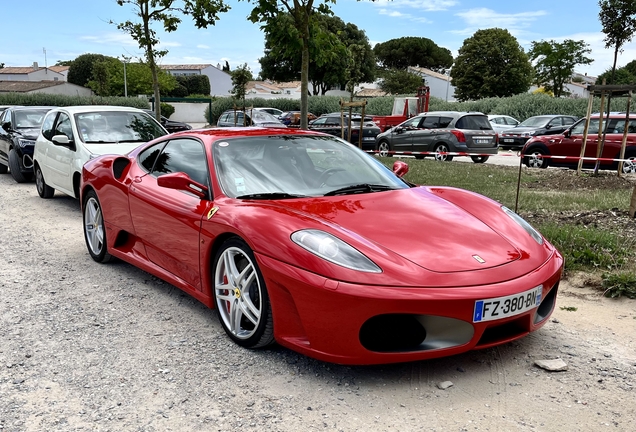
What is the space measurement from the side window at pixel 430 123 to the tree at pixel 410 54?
273 ft

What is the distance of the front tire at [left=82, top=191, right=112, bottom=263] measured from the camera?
18.1 ft

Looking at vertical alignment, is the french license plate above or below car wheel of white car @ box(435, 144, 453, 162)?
above

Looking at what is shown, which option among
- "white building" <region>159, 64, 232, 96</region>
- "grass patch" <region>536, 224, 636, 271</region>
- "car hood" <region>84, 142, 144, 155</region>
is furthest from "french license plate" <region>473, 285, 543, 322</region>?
"white building" <region>159, 64, 232, 96</region>

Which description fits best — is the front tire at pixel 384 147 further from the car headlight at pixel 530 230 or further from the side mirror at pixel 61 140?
the car headlight at pixel 530 230

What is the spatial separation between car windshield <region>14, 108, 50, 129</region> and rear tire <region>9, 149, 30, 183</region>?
67 centimetres

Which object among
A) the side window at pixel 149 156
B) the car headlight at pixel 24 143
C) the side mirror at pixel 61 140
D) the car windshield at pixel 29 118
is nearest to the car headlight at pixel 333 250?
the side window at pixel 149 156

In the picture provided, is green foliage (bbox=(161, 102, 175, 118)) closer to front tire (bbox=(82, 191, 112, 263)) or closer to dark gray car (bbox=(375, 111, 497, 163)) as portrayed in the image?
dark gray car (bbox=(375, 111, 497, 163))

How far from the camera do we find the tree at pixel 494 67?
6078 cm

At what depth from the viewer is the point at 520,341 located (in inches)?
143

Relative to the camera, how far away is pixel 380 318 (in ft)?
9.62

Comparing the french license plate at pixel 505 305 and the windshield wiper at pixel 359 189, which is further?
the windshield wiper at pixel 359 189

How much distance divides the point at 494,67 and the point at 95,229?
61778mm

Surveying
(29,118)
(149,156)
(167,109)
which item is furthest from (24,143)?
(167,109)

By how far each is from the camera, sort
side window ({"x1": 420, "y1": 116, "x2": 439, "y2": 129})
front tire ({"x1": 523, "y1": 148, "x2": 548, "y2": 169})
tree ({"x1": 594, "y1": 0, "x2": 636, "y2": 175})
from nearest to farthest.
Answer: front tire ({"x1": 523, "y1": 148, "x2": 548, "y2": 169}) → side window ({"x1": 420, "y1": 116, "x2": 439, "y2": 129}) → tree ({"x1": 594, "y1": 0, "x2": 636, "y2": 175})
